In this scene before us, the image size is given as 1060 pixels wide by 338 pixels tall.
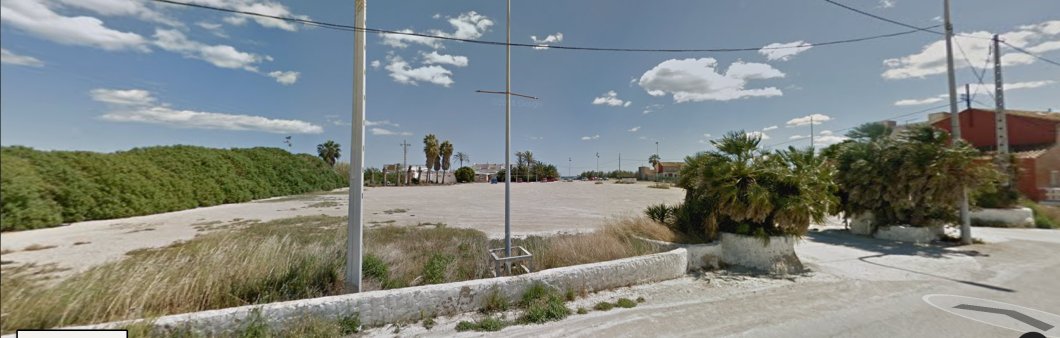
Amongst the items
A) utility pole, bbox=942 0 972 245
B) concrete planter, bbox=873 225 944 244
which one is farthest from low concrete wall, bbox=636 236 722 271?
utility pole, bbox=942 0 972 245

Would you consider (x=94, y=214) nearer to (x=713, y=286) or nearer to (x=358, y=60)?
(x=358, y=60)

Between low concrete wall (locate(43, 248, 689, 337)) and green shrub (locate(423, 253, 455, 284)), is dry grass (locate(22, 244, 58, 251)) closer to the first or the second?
low concrete wall (locate(43, 248, 689, 337))

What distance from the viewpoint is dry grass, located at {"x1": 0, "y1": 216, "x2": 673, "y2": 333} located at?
2666 mm

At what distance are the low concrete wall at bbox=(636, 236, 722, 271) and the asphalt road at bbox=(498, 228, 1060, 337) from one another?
11.7 inches

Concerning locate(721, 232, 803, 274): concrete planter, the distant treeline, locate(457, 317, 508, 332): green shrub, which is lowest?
locate(457, 317, 508, 332): green shrub

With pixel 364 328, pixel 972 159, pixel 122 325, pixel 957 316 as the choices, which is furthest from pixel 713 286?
pixel 972 159

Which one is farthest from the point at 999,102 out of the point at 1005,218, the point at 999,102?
the point at 1005,218

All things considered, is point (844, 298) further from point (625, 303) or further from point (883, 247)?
point (883, 247)

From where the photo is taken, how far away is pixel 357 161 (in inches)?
179

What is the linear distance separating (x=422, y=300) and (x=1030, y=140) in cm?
3559

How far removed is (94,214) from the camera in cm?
350

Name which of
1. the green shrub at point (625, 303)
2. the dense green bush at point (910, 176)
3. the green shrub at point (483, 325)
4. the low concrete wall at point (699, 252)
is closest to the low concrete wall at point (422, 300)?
the green shrub at point (483, 325)

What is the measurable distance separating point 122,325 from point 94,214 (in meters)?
1.50

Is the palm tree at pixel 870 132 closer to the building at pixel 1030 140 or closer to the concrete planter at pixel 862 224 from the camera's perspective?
the concrete planter at pixel 862 224
